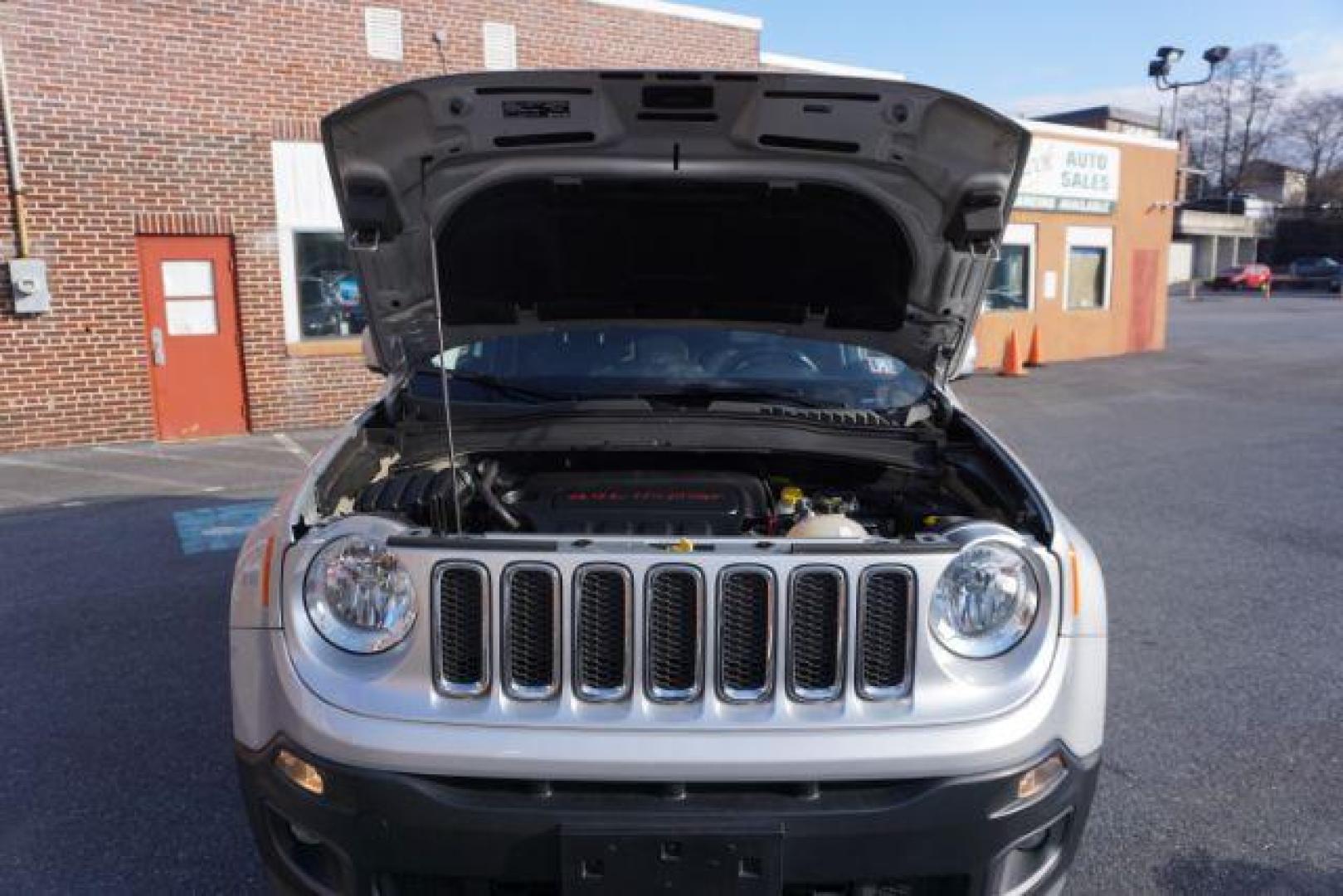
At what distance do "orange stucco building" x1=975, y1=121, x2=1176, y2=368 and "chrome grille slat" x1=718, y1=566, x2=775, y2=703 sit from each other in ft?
52.9

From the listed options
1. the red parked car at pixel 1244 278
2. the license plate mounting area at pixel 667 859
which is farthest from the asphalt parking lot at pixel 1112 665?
the red parked car at pixel 1244 278

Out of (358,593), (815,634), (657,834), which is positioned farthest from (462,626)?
(815,634)

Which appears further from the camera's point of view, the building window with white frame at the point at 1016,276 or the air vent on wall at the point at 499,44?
the building window with white frame at the point at 1016,276

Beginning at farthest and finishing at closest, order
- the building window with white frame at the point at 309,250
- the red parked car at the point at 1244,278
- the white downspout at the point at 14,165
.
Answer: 1. the red parked car at the point at 1244,278
2. the building window with white frame at the point at 309,250
3. the white downspout at the point at 14,165

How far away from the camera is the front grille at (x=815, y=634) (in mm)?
2232

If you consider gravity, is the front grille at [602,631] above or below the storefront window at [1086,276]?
below

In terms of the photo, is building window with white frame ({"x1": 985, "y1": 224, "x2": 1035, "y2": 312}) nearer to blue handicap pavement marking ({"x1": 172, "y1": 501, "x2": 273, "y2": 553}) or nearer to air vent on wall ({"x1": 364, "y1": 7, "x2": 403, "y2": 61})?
air vent on wall ({"x1": 364, "y1": 7, "x2": 403, "y2": 61})

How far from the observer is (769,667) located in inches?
87.4

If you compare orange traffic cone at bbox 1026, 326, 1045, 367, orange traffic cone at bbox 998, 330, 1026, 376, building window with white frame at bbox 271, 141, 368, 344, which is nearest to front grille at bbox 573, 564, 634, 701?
building window with white frame at bbox 271, 141, 368, 344

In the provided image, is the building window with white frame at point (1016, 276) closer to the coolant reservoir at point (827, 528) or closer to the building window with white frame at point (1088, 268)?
the building window with white frame at point (1088, 268)

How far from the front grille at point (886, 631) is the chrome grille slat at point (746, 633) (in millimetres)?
214

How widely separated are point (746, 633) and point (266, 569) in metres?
1.12

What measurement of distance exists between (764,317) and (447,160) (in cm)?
136

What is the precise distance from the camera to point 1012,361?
57.0ft
